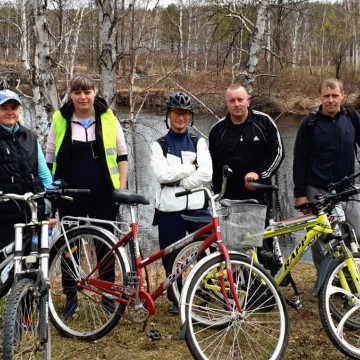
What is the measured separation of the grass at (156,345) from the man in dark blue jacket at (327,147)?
77cm

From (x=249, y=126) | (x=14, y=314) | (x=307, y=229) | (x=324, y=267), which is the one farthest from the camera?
(x=249, y=126)

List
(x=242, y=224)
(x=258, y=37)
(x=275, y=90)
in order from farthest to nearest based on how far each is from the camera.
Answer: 1. (x=275, y=90)
2. (x=258, y=37)
3. (x=242, y=224)

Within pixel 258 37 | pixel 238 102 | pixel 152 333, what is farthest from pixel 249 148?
pixel 258 37

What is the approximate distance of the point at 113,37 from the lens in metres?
5.72

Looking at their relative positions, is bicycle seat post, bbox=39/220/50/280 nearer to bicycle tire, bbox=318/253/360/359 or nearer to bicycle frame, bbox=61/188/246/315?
bicycle frame, bbox=61/188/246/315

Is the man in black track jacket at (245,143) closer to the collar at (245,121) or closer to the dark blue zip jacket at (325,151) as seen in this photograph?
the collar at (245,121)

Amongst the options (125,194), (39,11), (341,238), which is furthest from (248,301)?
(39,11)

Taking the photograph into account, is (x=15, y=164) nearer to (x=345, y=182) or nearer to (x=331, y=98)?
(x=345, y=182)

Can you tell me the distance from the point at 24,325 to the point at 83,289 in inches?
32.2

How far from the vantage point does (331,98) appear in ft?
13.3

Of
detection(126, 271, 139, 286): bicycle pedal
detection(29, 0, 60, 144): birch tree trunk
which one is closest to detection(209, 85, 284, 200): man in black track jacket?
detection(126, 271, 139, 286): bicycle pedal

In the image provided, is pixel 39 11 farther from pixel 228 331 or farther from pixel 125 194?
pixel 228 331

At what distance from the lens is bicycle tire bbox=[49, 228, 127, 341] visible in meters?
3.49

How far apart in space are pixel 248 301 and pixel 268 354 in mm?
409
